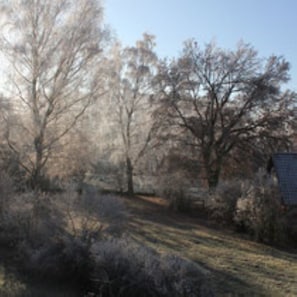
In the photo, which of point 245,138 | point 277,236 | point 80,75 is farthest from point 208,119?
point 277,236

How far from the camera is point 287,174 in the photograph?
63.7ft

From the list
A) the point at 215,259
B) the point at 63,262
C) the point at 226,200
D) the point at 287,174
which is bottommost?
the point at 215,259

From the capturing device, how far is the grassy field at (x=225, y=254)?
8961 mm

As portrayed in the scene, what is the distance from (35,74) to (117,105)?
12.4 m

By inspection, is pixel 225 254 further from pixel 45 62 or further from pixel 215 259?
pixel 45 62

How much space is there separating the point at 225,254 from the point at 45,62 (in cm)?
1101

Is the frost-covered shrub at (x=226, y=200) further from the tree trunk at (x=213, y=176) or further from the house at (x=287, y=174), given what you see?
the tree trunk at (x=213, y=176)

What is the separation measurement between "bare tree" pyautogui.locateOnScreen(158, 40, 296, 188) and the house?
5.45m

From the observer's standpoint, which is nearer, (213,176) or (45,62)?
(45,62)

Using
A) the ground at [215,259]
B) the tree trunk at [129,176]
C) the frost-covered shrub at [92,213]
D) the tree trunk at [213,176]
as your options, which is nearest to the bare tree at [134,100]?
the tree trunk at [129,176]

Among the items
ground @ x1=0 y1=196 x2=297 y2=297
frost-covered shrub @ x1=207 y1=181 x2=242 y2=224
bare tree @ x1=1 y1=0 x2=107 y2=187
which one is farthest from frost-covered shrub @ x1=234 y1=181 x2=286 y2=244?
bare tree @ x1=1 y1=0 x2=107 y2=187

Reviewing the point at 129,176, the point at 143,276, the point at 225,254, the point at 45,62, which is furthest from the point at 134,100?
the point at 143,276

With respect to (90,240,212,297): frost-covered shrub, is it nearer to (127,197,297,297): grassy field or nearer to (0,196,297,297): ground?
(0,196,297,297): ground

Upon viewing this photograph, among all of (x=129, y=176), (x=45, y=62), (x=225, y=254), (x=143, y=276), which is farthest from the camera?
(x=129, y=176)
